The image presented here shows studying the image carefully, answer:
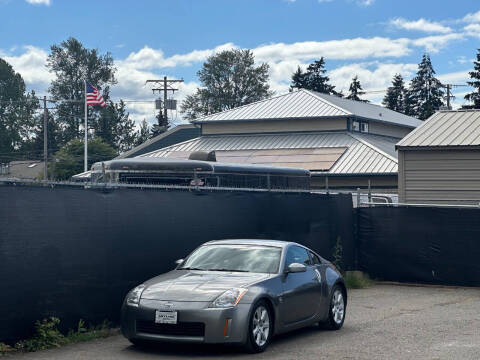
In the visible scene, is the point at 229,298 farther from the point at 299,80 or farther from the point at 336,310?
the point at 299,80

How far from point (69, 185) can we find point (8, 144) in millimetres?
70786

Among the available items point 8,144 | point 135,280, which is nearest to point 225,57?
point 8,144

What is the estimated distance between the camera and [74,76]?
83.4m

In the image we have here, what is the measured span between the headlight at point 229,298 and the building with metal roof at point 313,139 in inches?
1191

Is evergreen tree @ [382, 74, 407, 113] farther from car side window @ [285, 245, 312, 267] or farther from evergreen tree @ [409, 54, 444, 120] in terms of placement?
car side window @ [285, 245, 312, 267]

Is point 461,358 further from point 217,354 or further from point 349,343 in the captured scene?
point 217,354

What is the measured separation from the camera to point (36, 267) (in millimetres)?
10664

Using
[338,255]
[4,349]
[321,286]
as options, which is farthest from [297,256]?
[338,255]

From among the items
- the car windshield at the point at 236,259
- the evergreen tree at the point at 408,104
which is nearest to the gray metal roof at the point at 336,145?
the car windshield at the point at 236,259

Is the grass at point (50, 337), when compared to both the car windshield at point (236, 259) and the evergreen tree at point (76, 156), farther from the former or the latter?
the evergreen tree at point (76, 156)

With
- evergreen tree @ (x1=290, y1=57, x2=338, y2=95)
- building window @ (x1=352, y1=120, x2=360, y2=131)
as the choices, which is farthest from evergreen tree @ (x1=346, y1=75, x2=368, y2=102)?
building window @ (x1=352, y1=120, x2=360, y2=131)

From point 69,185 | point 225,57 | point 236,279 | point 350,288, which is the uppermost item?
point 225,57

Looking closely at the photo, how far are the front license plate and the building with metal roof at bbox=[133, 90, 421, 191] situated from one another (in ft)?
100

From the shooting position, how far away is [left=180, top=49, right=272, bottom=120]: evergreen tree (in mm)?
86000
